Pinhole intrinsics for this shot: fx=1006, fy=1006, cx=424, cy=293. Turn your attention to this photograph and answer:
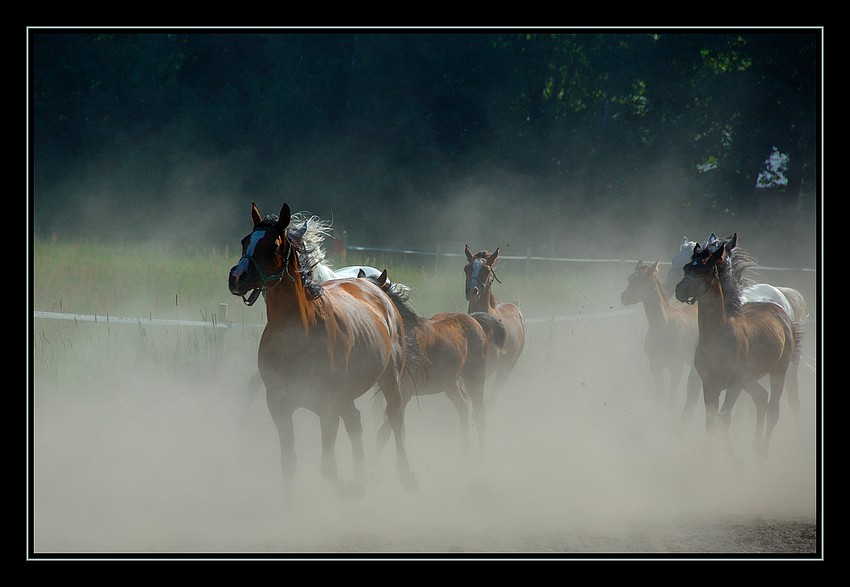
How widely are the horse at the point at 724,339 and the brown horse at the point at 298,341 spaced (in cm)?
361

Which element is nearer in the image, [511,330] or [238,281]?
[238,281]

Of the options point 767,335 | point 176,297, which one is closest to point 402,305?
point 767,335

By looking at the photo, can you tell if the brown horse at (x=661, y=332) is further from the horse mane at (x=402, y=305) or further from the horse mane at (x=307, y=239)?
the horse mane at (x=307, y=239)

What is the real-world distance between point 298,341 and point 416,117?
103ft

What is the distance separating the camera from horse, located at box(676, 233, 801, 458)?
10.0m

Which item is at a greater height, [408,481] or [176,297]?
[176,297]

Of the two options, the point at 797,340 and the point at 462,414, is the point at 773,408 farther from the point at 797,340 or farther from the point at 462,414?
the point at 462,414

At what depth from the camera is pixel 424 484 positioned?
361 inches

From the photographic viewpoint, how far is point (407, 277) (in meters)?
19.7

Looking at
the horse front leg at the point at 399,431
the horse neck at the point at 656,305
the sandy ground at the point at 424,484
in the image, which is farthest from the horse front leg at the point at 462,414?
the horse neck at the point at 656,305

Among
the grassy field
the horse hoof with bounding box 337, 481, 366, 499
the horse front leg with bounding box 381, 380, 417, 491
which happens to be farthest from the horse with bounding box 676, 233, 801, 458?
the grassy field

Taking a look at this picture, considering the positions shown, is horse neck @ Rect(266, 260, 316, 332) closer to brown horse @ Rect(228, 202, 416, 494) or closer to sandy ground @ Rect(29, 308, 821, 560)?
brown horse @ Rect(228, 202, 416, 494)

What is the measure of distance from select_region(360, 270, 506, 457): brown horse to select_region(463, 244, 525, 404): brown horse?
49 cm

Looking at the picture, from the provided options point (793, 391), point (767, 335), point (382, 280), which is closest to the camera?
point (382, 280)
